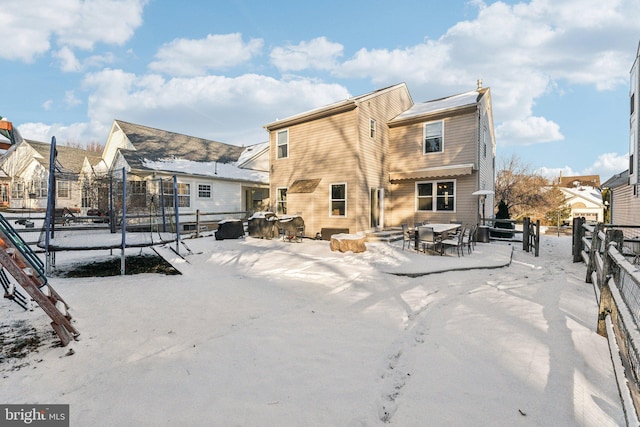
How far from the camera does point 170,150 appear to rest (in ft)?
65.0

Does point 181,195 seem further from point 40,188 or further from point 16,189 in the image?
point 16,189

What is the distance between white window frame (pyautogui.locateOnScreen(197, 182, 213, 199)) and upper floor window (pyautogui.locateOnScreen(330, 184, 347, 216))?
9.05 metres

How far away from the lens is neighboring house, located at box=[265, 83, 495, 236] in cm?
1264

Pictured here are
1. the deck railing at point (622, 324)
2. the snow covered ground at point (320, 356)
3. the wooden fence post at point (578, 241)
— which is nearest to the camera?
the deck railing at point (622, 324)

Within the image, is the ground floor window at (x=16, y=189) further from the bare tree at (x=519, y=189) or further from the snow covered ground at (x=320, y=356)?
the bare tree at (x=519, y=189)

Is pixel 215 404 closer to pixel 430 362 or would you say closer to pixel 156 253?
pixel 430 362

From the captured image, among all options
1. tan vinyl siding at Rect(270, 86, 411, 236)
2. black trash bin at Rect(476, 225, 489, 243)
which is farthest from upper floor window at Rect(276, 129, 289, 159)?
black trash bin at Rect(476, 225, 489, 243)

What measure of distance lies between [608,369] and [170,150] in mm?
22536

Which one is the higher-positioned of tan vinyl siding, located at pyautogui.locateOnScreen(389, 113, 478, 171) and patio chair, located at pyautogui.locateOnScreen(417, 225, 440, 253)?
tan vinyl siding, located at pyautogui.locateOnScreen(389, 113, 478, 171)

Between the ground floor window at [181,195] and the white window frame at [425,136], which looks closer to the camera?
the white window frame at [425,136]

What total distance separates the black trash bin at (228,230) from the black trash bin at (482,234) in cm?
1121

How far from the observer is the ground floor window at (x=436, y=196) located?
523 inches

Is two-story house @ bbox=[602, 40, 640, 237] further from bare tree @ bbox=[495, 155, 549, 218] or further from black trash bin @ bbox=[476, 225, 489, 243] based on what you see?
bare tree @ bbox=[495, 155, 549, 218]

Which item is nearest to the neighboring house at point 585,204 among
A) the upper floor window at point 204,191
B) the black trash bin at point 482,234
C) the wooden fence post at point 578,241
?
the black trash bin at point 482,234
